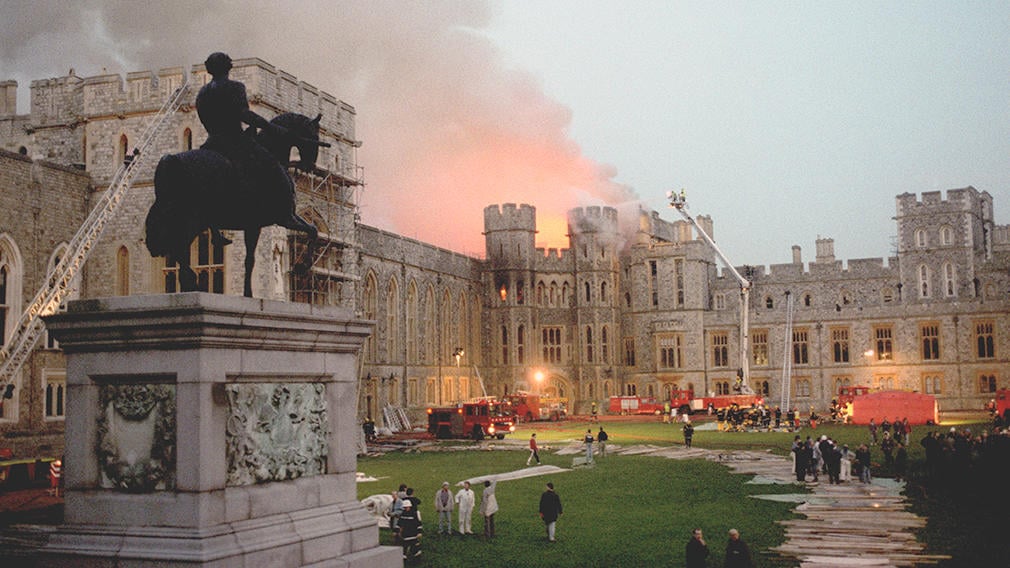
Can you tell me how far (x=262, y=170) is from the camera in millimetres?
11820

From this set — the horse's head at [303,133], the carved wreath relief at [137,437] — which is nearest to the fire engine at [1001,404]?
the horse's head at [303,133]

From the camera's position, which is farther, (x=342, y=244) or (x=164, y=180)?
(x=342, y=244)

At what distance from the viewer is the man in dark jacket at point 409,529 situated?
1658 centimetres

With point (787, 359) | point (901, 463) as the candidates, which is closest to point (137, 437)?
point (901, 463)

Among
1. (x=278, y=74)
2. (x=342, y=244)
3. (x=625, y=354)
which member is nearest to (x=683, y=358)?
(x=625, y=354)

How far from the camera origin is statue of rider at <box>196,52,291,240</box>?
453 inches

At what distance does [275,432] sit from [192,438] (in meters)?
1.10

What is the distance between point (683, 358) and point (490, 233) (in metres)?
16.8

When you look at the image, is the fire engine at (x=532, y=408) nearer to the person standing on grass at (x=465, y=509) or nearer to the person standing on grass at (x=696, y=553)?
the person standing on grass at (x=465, y=509)

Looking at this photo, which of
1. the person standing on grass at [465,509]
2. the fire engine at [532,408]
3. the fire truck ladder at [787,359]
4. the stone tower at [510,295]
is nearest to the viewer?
the person standing on grass at [465,509]

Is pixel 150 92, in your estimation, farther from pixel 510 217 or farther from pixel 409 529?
pixel 510 217

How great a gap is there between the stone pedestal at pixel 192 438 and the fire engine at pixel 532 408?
Result: 49327 mm

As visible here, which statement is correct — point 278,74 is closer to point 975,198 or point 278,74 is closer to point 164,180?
point 164,180

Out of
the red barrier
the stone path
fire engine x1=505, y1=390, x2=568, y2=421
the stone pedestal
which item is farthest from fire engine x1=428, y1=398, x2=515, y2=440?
the stone pedestal
